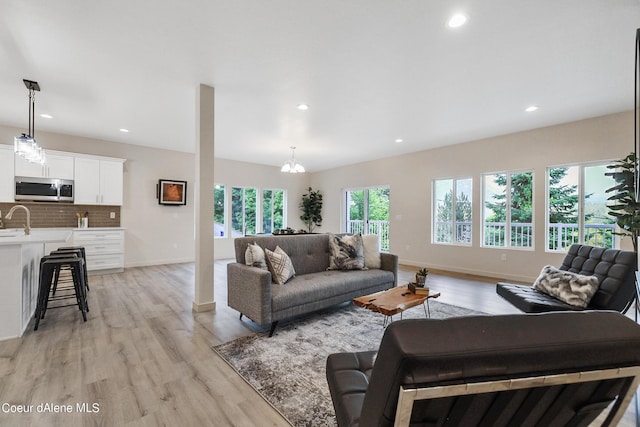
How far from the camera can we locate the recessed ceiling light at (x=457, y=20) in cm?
210

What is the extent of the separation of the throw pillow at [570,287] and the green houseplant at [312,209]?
6.46 m

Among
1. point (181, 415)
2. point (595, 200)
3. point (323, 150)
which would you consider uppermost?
point (323, 150)

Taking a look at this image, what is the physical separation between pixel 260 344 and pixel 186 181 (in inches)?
211

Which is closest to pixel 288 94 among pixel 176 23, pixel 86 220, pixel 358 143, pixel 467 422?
pixel 176 23

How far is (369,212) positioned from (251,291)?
556 centimetres

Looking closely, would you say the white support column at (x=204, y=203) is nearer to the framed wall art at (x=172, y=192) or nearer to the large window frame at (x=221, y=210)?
the framed wall art at (x=172, y=192)

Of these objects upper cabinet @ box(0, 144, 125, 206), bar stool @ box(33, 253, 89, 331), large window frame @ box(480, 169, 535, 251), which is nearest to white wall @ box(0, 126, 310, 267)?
upper cabinet @ box(0, 144, 125, 206)

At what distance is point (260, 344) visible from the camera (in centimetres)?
245

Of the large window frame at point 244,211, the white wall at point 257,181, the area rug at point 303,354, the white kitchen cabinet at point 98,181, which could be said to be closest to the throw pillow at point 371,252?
the area rug at point 303,354

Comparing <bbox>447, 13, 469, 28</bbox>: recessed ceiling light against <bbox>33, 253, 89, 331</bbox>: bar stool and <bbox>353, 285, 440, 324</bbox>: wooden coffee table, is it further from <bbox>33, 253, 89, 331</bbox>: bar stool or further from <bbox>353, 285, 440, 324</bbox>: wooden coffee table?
<bbox>33, 253, 89, 331</bbox>: bar stool

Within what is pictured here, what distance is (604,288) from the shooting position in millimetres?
2395

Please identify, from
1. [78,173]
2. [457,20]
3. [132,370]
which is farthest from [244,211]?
[457,20]

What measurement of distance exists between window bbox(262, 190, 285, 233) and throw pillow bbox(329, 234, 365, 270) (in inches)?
191

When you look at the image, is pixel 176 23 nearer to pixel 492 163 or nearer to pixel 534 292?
pixel 534 292
